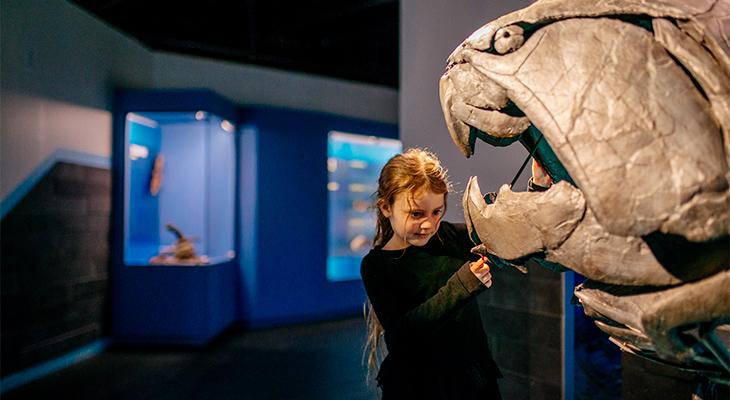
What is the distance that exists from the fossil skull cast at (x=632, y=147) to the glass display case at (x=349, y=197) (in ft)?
19.4

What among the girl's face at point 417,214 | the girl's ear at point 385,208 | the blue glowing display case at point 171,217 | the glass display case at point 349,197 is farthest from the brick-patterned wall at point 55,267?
the girl's face at point 417,214

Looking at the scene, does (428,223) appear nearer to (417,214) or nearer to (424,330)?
(417,214)

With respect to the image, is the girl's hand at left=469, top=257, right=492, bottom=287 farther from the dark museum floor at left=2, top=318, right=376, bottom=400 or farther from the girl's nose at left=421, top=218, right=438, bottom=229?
the dark museum floor at left=2, top=318, right=376, bottom=400

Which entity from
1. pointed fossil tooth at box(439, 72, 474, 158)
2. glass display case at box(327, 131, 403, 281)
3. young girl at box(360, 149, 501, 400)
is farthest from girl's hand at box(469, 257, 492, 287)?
glass display case at box(327, 131, 403, 281)

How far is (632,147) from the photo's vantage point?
1.92 ft

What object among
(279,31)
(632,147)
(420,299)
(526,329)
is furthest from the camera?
(279,31)

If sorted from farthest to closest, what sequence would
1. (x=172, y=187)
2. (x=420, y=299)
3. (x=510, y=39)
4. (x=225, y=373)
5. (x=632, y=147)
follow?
(x=172, y=187)
(x=225, y=373)
(x=420, y=299)
(x=510, y=39)
(x=632, y=147)

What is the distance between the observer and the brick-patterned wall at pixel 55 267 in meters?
3.90

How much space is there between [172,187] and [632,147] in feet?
18.5

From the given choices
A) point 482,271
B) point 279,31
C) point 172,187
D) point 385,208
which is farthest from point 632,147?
point 279,31

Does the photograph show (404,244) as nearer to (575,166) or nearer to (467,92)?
(467,92)

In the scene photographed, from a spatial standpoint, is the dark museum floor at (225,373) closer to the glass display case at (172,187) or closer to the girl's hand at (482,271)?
the glass display case at (172,187)

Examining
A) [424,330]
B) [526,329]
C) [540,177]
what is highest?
[540,177]

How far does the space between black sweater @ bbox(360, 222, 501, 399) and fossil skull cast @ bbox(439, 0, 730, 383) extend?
0.83m
